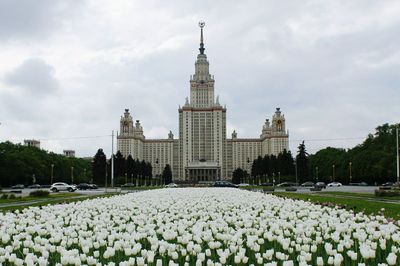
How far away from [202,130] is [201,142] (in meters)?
4.51

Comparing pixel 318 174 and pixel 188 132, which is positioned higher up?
pixel 188 132

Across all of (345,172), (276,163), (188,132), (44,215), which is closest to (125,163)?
(276,163)

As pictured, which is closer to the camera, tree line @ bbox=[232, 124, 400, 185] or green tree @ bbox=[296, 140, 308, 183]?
tree line @ bbox=[232, 124, 400, 185]

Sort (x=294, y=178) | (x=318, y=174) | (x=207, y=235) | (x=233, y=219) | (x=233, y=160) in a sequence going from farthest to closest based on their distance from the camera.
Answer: (x=233, y=160)
(x=318, y=174)
(x=294, y=178)
(x=233, y=219)
(x=207, y=235)

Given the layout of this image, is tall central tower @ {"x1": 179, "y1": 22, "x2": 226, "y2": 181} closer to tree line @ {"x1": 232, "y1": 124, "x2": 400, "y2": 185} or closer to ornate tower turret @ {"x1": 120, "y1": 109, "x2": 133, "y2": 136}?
ornate tower turret @ {"x1": 120, "y1": 109, "x2": 133, "y2": 136}

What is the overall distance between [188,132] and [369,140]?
9547cm

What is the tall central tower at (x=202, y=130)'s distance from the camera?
182m

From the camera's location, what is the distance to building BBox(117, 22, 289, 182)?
595 feet

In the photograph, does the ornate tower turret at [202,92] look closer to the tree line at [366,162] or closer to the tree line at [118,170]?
the tree line at [118,170]

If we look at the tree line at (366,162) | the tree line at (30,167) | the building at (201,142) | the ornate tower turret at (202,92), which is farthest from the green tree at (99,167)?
the ornate tower turret at (202,92)

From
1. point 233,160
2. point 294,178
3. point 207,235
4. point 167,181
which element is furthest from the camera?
point 233,160

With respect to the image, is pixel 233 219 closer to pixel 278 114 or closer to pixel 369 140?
pixel 369 140

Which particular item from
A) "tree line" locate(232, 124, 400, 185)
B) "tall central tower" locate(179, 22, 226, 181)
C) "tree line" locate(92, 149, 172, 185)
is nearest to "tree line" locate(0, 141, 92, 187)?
"tree line" locate(92, 149, 172, 185)

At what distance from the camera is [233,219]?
39.2 ft
